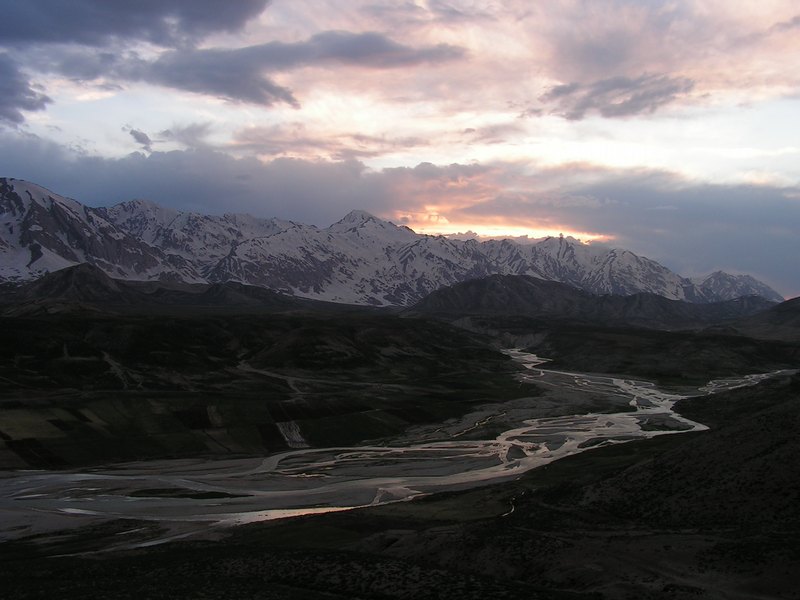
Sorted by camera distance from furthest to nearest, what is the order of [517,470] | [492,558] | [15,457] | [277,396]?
[277,396] < [15,457] < [517,470] < [492,558]

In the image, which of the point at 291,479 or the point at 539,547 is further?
the point at 291,479

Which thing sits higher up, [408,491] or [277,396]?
[277,396]

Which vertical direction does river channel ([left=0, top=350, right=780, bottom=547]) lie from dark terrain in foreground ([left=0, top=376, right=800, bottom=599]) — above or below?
below

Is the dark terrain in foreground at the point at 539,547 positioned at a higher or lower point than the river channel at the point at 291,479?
higher

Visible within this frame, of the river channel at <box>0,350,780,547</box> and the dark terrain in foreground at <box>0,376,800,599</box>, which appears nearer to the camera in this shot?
the dark terrain in foreground at <box>0,376,800,599</box>

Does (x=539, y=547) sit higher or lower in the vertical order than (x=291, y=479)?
higher

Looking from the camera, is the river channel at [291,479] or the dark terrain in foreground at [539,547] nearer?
the dark terrain in foreground at [539,547]

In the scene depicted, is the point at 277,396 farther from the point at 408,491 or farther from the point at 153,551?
the point at 153,551

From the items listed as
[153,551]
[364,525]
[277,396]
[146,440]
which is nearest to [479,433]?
[277,396]
